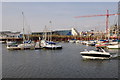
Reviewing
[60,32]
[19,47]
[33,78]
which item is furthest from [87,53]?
[60,32]

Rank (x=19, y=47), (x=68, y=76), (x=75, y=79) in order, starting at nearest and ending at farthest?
1. (x=75, y=79)
2. (x=68, y=76)
3. (x=19, y=47)

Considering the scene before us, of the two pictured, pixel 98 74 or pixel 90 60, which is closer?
pixel 98 74

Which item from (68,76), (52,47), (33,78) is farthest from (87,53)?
(52,47)

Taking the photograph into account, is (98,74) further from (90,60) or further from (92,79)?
(90,60)

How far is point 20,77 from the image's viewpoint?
14.8m

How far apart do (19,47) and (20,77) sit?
28.6m

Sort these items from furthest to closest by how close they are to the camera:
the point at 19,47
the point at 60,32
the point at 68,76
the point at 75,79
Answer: the point at 60,32 → the point at 19,47 → the point at 68,76 → the point at 75,79

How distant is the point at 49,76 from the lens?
1501cm

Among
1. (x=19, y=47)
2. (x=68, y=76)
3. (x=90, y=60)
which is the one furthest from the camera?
(x=19, y=47)

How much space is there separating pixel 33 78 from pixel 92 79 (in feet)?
17.1

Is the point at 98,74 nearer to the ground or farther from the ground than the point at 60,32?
nearer to the ground

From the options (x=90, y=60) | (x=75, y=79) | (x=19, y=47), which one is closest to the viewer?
(x=75, y=79)

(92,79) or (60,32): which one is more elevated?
(60,32)

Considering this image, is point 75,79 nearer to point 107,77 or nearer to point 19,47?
point 107,77
